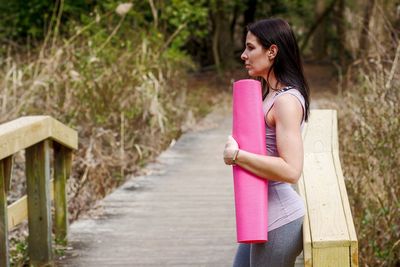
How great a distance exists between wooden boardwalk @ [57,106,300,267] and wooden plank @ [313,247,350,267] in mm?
2395

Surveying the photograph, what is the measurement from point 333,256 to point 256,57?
29.5 inches

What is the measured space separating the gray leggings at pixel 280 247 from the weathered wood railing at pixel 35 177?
1.84 meters

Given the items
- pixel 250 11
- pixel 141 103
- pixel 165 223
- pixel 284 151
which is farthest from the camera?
pixel 250 11

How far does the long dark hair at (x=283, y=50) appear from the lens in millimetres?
3133

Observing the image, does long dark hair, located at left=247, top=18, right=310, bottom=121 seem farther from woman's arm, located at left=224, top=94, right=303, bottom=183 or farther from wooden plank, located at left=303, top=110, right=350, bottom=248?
wooden plank, located at left=303, top=110, right=350, bottom=248

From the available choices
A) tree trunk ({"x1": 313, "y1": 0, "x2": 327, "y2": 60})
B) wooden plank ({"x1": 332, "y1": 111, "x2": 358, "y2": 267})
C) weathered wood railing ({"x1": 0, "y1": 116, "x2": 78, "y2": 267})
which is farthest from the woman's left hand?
tree trunk ({"x1": 313, "y1": 0, "x2": 327, "y2": 60})

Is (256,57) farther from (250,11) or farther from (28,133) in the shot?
(250,11)

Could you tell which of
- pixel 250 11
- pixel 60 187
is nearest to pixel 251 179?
pixel 60 187

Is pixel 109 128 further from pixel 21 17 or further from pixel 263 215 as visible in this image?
pixel 21 17

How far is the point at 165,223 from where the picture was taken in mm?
6715

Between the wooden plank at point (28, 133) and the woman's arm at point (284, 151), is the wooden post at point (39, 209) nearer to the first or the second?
the wooden plank at point (28, 133)

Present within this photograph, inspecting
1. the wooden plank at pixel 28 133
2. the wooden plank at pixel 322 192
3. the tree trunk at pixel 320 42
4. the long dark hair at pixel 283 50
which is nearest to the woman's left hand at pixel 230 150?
the long dark hair at pixel 283 50

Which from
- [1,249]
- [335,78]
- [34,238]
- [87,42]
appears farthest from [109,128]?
[335,78]

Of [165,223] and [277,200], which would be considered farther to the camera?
[165,223]
